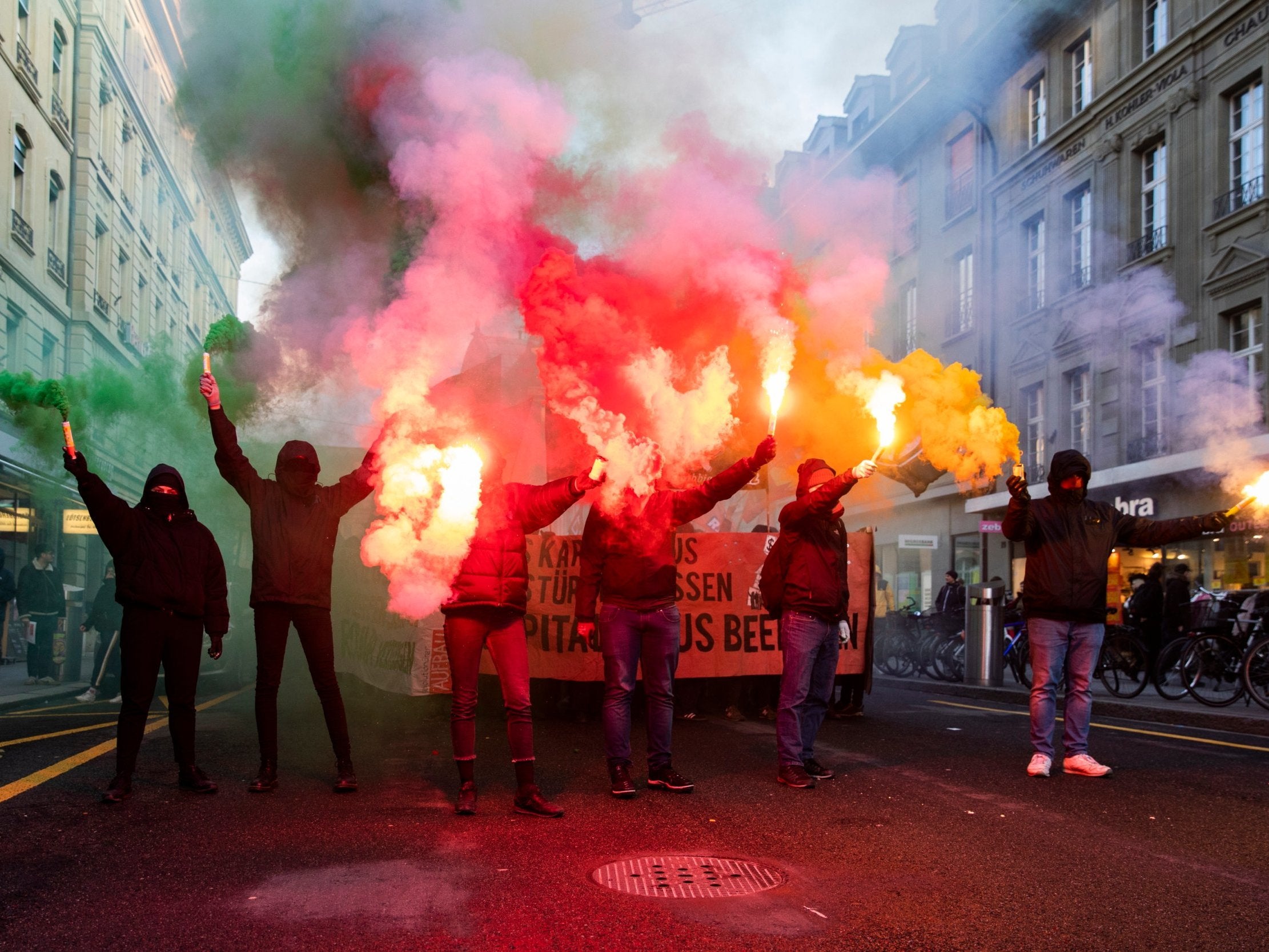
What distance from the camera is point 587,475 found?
5234 millimetres

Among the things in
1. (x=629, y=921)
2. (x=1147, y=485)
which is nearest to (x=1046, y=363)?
(x=1147, y=485)

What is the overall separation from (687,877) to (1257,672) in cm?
851

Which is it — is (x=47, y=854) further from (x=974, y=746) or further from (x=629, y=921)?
(x=974, y=746)

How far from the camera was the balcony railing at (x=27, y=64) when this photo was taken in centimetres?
2055

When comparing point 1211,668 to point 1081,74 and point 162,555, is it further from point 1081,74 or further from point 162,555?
point 1081,74

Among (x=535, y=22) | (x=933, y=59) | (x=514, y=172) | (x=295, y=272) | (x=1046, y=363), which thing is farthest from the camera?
(x=933, y=59)

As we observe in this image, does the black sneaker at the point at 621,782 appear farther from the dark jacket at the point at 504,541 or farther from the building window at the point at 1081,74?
the building window at the point at 1081,74

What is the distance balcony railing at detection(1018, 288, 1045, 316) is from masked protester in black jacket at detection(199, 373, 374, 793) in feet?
69.5

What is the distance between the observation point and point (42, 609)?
13.7 metres

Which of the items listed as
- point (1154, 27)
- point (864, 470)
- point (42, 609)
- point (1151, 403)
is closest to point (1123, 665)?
point (864, 470)

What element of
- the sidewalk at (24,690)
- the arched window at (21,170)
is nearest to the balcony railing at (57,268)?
the arched window at (21,170)

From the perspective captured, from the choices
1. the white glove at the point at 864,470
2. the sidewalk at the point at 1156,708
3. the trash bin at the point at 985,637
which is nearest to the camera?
the white glove at the point at 864,470

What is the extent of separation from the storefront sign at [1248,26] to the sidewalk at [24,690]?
19.9 m

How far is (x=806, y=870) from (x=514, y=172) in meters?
4.93
